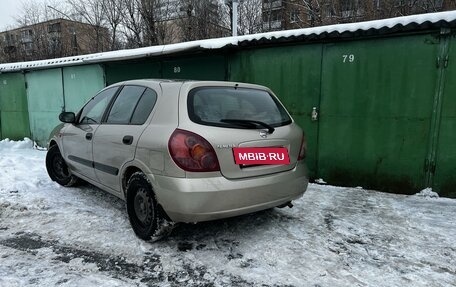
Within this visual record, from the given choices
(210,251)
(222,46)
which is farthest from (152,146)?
(222,46)

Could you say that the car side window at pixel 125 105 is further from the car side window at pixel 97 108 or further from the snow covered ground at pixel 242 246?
the snow covered ground at pixel 242 246

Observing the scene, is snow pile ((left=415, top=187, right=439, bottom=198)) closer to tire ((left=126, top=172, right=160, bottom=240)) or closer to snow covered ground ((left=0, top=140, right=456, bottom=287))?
snow covered ground ((left=0, top=140, right=456, bottom=287))

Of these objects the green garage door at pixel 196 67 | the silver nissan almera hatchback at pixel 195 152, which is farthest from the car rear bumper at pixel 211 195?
the green garage door at pixel 196 67

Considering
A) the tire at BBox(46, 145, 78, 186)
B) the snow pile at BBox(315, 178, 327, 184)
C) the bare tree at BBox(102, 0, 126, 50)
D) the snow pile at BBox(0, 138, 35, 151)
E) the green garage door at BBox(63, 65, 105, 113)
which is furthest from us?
the bare tree at BBox(102, 0, 126, 50)

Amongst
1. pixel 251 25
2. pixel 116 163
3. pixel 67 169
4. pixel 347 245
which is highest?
pixel 251 25

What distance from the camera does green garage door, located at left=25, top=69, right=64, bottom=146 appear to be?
9391mm

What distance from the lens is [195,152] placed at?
112 inches

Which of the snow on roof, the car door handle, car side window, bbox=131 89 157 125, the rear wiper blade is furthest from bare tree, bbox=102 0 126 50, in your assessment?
the rear wiper blade

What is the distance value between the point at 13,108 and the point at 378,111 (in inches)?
412

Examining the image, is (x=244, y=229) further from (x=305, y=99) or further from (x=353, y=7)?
(x=353, y=7)

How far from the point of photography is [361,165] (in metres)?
5.31

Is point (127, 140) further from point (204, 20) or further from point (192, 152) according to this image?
point (204, 20)

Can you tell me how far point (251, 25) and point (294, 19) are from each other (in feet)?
8.93

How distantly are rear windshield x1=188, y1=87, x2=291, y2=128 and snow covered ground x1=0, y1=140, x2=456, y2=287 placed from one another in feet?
3.89
